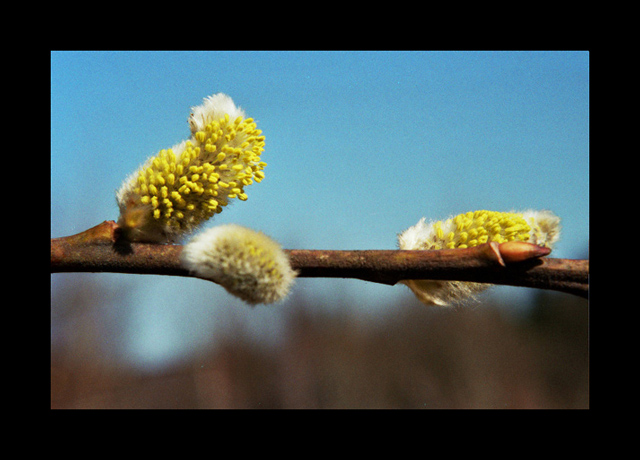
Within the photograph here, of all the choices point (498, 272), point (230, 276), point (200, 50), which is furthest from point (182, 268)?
point (200, 50)

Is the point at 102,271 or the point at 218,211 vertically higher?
the point at 218,211

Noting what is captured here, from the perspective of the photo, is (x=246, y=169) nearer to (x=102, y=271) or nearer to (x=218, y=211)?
(x=218, y=211)

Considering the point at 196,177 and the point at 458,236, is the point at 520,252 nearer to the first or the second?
the point at 458,236

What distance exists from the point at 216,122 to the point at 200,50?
1.37ft

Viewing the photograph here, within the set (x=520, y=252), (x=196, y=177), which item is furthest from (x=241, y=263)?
(x=520, y=252)

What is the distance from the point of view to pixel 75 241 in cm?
71

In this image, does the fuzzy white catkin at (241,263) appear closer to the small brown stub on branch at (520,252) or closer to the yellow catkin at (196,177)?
the yellow catkin at (196,177)

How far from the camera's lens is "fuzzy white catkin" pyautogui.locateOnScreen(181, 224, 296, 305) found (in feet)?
1.82

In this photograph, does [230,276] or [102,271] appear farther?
[102,271]

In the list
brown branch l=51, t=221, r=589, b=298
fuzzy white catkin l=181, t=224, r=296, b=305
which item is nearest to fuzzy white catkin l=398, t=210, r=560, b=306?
brown branch l=51, t=221, r=589, b=298

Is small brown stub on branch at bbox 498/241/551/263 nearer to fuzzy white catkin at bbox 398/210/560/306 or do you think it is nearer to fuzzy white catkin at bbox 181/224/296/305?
fuzzy white catkin at bbox 398/210/560/306

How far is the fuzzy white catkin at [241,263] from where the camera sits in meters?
0.56

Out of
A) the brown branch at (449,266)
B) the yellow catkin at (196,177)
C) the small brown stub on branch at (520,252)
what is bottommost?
the brown branch at (449,266)

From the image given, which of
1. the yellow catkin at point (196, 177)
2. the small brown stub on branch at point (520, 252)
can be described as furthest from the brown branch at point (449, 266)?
the yellow catkin at point (196, 177)
